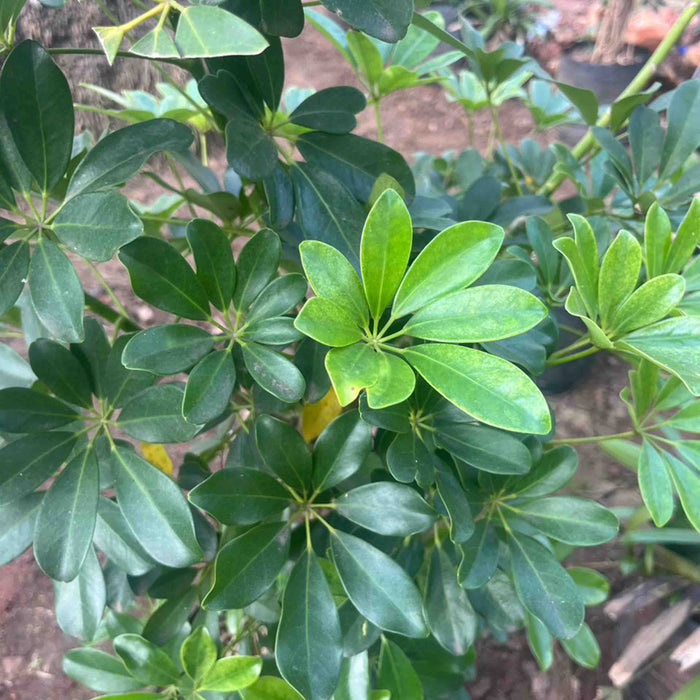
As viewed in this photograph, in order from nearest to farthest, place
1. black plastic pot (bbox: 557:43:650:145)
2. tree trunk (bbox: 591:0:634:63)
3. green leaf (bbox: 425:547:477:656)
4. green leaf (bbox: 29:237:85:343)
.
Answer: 1. green leaf (bbox: 29:237:85:343)
2. green leaf (bbox: 425:547:477:656)
3. tree trunk (bbox: 591:0:634:63)
4. black plastic pot (bbox: 557:43:650:145)

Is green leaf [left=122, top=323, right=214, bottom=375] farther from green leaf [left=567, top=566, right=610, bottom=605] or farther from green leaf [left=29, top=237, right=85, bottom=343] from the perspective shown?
green leaf [left=567, top=566, right=610, bottom=605]

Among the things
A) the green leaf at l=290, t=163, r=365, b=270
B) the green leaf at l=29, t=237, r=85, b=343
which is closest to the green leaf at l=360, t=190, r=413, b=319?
the green leaf at l=290, t=163, r=365, b=270

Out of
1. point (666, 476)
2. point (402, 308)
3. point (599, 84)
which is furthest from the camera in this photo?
point (599, 84)

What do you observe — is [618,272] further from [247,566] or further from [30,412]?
[30,412]

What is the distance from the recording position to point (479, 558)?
0.57 m

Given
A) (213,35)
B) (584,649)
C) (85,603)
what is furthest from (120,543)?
(584,649)

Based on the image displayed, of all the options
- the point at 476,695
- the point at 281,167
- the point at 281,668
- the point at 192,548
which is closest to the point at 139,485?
the point at 192,548

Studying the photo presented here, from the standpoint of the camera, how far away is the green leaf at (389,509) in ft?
1.63

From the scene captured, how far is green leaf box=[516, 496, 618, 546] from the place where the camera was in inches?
22.9

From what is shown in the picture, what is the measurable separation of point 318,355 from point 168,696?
418 mm

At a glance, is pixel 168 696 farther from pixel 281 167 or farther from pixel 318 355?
pixel 281 167

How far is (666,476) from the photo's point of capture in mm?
569

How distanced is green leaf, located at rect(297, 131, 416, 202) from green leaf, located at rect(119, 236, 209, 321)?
19 centimetres

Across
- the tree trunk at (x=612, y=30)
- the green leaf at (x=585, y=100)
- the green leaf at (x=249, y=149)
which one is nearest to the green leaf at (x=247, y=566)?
the green leaf at (x=249, y=149)
